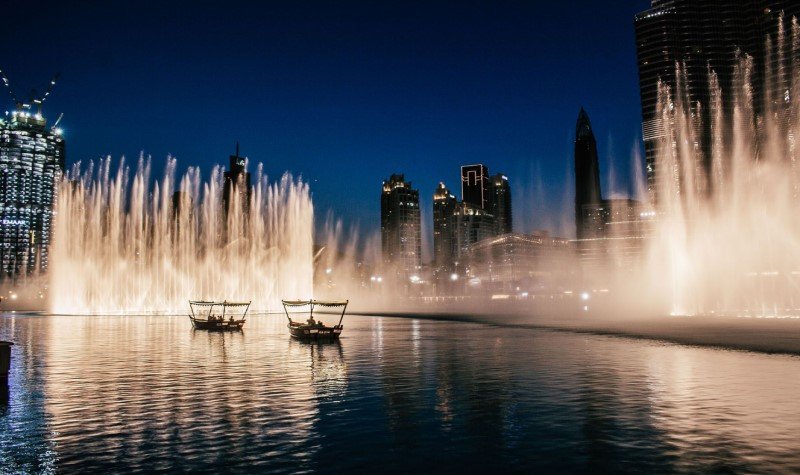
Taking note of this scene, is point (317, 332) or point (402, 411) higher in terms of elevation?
point (317, 332)

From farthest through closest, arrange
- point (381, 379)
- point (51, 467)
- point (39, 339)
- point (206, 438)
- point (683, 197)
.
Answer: point (683, 197) < point (39, 339) < point (381, 379) < point (206, 438) < point (51, 467)

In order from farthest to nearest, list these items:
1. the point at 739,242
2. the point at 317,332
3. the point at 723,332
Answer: the point at 739,242 → the point at 723,332 → the point at 317,332

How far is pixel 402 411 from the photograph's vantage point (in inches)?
870

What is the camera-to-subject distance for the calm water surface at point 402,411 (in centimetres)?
1588

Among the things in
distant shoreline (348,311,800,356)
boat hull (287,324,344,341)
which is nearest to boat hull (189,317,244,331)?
boat hull (287,324,344,341)

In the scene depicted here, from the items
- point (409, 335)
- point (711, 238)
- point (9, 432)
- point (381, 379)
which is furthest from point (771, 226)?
point (9, 432)

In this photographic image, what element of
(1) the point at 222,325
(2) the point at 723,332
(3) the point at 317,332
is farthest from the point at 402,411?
(1) the point at 222,325

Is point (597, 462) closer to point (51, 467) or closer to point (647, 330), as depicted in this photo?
point (51, 467)

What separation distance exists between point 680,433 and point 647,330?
1674 inches

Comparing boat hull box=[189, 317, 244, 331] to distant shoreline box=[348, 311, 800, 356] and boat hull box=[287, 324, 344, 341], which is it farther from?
distant shoreline box=[348, 311, 800, 356]

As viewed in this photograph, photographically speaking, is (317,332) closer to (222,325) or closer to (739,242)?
(222,325)

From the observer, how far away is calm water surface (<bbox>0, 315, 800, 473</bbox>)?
15883 mm

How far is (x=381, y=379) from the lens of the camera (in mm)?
29609

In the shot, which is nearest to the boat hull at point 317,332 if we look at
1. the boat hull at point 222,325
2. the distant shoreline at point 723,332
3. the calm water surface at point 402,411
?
the calm water surface at point 402,411
